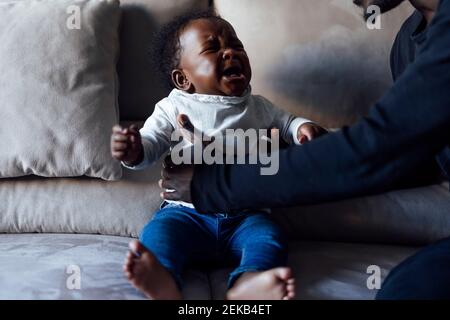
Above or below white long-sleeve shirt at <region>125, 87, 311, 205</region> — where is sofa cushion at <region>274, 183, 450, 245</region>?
below

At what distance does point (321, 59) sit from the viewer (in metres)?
1.36

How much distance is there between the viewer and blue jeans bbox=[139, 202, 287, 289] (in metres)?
0.94

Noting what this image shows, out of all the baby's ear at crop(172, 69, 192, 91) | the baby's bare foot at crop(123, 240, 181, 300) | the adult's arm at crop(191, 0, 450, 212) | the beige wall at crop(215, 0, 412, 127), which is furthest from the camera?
the beige wall at crop(215, 0, 412, 127)

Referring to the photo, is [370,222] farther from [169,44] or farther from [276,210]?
[169,44]

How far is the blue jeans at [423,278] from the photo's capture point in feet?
2.64

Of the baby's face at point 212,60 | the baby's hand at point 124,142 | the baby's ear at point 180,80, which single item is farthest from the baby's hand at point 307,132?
the baby's hand at point 124,142

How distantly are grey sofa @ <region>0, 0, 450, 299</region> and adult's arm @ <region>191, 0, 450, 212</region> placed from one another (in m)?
0.26

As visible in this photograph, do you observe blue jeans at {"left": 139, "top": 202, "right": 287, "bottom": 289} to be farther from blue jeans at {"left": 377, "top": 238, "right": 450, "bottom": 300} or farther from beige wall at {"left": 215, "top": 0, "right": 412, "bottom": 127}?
beige wall at {"left": 215, "top": 0, "right": 412, "bottom": 127}

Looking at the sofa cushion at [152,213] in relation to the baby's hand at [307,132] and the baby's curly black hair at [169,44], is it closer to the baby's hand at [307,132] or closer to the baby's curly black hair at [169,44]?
the baby's hand at [307,132]

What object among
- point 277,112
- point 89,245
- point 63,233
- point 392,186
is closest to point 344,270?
point 392,186

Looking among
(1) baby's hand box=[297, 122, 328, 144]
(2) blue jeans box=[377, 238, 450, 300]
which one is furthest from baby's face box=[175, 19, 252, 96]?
(2) blue jeans box=[377, 238, 450, 300]

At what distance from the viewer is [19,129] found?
117 centimetres

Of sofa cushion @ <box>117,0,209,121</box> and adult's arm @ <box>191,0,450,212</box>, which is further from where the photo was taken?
sofa cushion @ <box>117,0,209,121</box>

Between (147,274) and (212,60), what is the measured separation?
1.78ft
